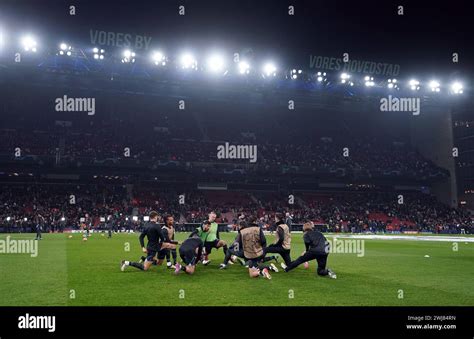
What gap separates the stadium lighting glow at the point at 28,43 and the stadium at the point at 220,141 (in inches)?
6.2

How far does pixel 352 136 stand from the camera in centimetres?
Result: 6862

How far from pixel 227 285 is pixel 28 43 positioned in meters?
37.6

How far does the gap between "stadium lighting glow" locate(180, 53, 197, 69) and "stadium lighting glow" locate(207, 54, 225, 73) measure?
173 centimetres

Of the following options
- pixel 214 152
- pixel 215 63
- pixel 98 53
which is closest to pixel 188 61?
pixel 215 63

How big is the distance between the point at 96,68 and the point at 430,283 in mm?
42755

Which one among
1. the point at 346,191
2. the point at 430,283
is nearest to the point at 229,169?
the point at 346,191

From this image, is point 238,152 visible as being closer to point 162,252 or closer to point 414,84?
point 414,84

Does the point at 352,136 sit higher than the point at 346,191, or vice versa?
the point at 352,136

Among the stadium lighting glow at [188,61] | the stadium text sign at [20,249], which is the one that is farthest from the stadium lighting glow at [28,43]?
the stadium text sign at [20,249]

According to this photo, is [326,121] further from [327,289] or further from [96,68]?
[327,289]

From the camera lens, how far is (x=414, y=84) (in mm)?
54938

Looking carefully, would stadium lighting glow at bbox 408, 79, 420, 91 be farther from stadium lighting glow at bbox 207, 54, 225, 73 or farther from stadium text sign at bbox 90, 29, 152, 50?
stadium text sign at bbox 90, 29, 152, 50

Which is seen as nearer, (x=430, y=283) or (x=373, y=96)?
(x=430, y=283)
